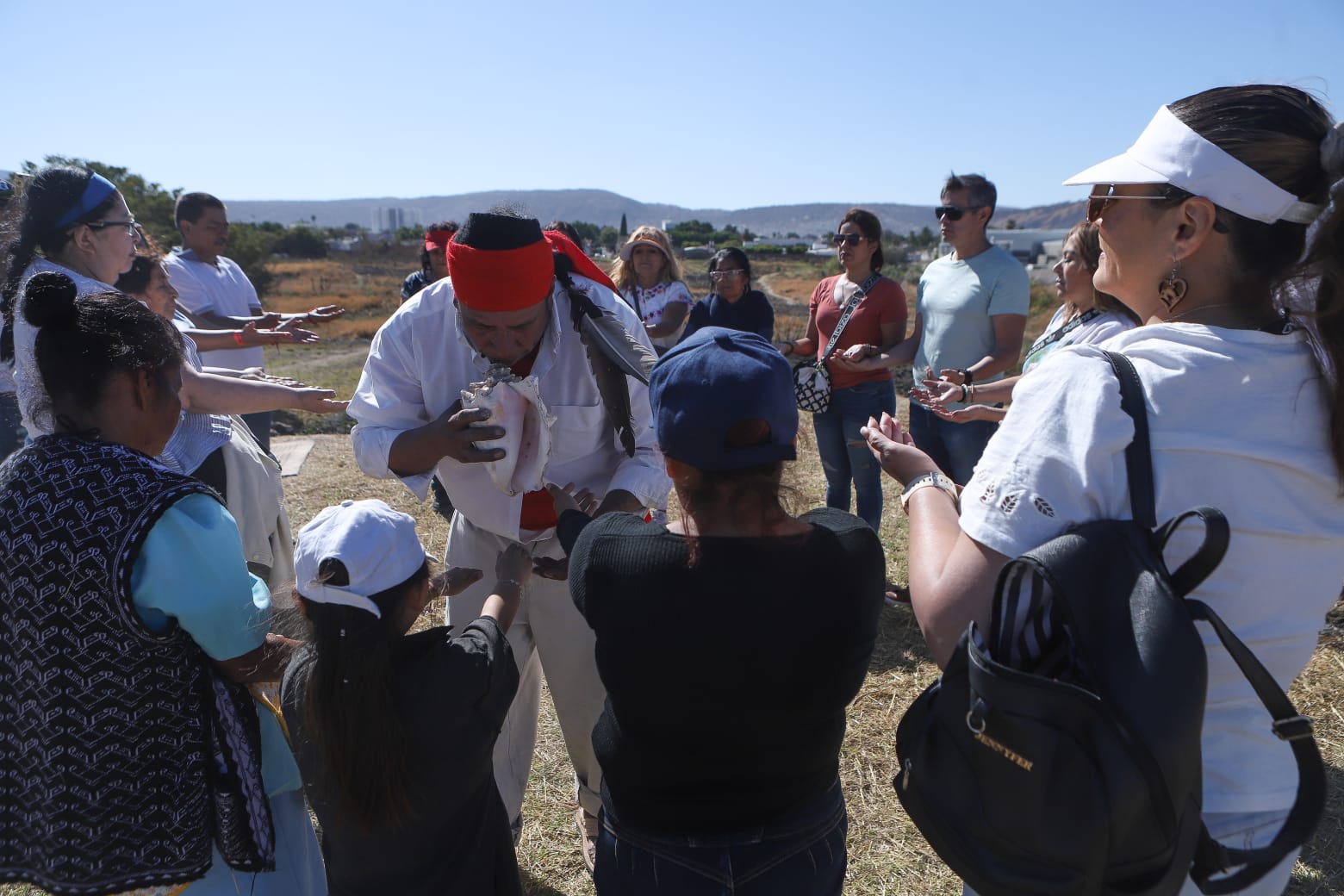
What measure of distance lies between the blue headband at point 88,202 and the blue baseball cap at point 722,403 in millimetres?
2562

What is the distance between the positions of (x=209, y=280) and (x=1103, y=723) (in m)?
5.85

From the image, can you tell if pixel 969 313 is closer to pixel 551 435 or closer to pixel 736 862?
pixel 551 435

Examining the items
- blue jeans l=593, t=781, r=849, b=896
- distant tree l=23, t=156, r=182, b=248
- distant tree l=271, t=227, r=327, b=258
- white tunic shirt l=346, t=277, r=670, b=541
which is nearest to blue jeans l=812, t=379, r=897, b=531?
white tunic shirt l=346, t=277, r=670, b=541

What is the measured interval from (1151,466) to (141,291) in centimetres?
378

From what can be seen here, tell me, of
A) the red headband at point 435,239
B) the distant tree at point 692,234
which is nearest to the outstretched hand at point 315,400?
the red headband at point 435,239

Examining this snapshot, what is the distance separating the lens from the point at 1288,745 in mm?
1291

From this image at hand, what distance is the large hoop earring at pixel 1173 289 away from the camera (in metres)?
1.34

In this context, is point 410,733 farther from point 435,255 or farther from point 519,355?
point 435,255

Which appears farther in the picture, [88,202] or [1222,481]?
[88,202]

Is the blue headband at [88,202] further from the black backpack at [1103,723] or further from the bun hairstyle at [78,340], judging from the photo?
the black backpack at [1103,723]

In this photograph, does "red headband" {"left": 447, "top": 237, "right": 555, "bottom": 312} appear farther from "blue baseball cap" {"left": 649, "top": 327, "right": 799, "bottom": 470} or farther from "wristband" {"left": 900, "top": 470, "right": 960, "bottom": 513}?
"wristband" {"left": 900, "top": 470, "right": 960, "bottom": 513}

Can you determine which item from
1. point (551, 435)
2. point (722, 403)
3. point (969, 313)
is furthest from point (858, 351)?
point (722, 403)

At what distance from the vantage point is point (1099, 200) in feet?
4.64

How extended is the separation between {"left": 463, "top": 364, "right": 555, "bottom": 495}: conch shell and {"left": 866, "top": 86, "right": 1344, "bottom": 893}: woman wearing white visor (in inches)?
49.6
